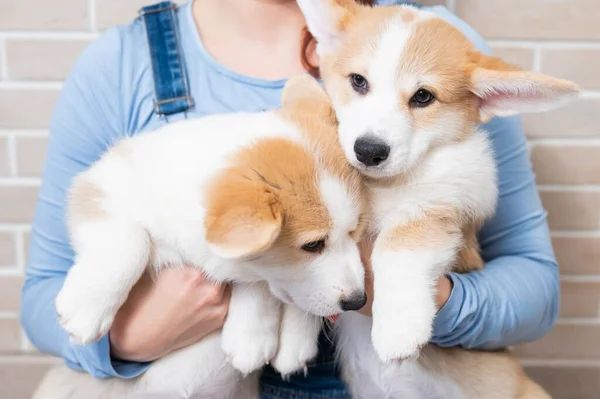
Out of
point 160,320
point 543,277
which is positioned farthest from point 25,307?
point 543,277

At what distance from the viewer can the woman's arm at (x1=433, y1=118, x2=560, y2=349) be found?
1272 millimetres

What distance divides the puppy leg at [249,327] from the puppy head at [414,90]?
31 cm

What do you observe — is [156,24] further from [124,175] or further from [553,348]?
[553,348]

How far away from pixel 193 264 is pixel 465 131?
58cm

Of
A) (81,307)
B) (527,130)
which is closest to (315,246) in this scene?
(81,307)

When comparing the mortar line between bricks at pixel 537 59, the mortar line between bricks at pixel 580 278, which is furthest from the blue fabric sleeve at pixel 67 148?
the mortar line between bricks at pixel 580 278

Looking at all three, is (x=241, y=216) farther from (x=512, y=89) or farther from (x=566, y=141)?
(x=566, y=141)

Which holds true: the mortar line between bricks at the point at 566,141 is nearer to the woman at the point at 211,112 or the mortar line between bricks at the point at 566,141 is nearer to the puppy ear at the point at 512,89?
the woman at the point at 211,112

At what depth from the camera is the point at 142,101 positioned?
1.42 metres

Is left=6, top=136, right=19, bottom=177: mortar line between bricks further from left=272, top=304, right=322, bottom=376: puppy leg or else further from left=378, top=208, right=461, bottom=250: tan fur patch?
left=378, top=208, right=461, bottom=250: tan fur patch

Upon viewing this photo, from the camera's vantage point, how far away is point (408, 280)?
3.54ft

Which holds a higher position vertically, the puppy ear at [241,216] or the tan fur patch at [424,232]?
the puppy ear at [241,216]

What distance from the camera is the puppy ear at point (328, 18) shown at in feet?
4.22

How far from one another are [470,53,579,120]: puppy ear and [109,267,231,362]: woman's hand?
618mm
